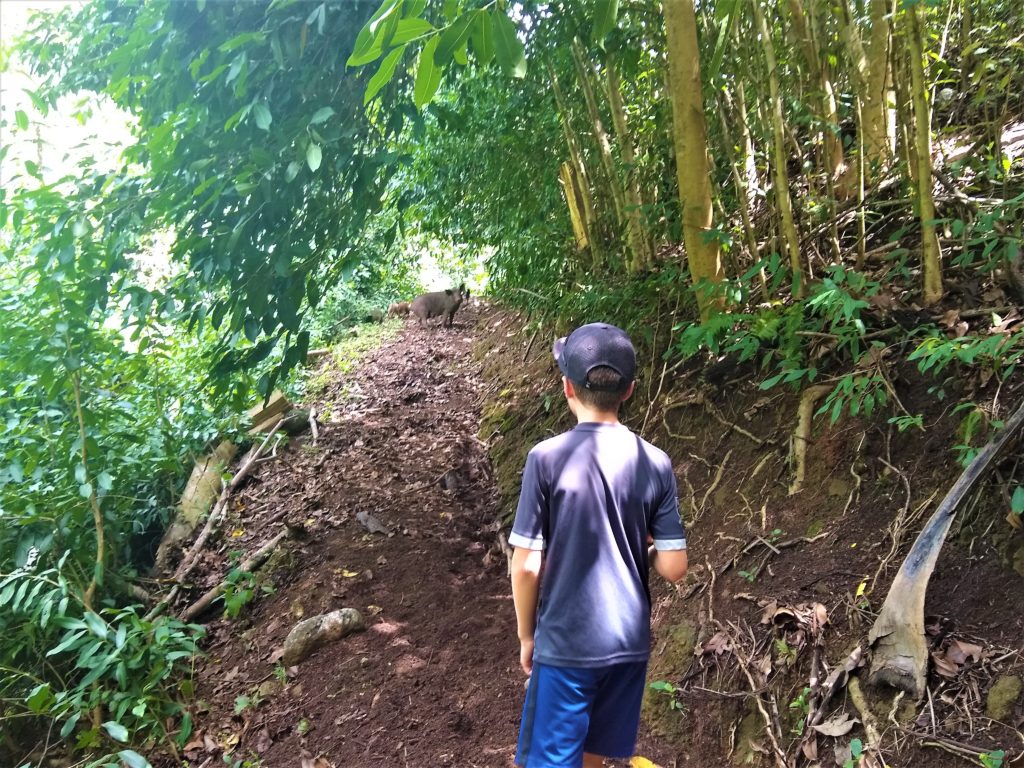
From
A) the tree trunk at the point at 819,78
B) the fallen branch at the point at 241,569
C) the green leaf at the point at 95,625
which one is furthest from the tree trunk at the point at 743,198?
the green leaf at the point at 95,625

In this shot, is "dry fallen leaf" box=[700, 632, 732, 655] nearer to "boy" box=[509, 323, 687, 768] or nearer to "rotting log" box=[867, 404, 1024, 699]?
"rotting log" box=[867, 404, 1024, 699]

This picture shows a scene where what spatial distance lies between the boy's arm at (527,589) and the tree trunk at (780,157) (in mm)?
1813

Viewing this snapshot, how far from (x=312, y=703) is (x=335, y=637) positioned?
380 mm

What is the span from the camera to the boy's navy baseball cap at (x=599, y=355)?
1.61m

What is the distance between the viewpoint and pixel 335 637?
3236mm

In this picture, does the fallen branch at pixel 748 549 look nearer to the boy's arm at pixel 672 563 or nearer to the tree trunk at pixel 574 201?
the boy's arm at pixel 672 563

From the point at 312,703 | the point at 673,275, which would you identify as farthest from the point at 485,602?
the point at 673,275

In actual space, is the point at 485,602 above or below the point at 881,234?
below

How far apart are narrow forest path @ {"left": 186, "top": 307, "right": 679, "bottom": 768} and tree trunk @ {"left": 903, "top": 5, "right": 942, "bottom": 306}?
8.24 feet

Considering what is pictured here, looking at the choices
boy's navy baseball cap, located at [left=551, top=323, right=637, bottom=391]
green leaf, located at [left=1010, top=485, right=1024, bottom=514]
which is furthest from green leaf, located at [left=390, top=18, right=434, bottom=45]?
green leaf, located at [left=1010, top=485, right=1024, bottom=514]

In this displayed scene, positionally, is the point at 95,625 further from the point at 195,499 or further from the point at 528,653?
the point at 528,653

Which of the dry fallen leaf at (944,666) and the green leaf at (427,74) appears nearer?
the green leaf at (427,74)

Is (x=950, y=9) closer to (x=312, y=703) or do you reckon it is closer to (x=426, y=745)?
(x=426, y=745)

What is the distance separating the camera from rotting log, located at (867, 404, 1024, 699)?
179 centimetres
